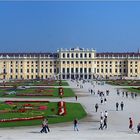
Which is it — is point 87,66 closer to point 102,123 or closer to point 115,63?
point 115,63

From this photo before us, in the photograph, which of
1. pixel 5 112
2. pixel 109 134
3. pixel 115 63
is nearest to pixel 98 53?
pixel 115 63

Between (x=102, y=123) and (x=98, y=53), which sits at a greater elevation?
(x=98, y=53)

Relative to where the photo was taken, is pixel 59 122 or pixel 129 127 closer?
pixel 129 127

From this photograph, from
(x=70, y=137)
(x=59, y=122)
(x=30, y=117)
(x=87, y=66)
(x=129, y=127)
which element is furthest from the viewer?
(x=87, y=66)

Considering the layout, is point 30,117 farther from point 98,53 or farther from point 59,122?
point 98,53

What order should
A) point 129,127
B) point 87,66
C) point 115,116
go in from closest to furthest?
point 129,127
point 115,116
point 87,66

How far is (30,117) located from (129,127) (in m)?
6.85

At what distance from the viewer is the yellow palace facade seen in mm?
136125

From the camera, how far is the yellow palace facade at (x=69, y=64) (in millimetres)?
136125

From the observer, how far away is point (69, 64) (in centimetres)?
13612

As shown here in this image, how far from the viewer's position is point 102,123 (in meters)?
23.5

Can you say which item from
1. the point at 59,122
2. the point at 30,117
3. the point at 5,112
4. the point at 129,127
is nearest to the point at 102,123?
the point at 129,127

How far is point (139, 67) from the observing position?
138 m

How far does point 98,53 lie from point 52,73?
53.2 ft
